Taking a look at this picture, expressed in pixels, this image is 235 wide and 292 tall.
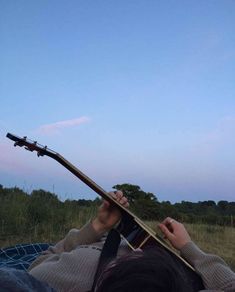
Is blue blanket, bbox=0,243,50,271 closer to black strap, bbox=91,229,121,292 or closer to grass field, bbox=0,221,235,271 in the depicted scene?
grass field, bbox=0,221,235,271

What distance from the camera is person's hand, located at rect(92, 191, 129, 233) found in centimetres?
271

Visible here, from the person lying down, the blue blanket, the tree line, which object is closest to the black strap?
the person lying down

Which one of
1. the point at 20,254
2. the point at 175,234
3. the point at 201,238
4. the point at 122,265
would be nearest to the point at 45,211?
the point at 201,238

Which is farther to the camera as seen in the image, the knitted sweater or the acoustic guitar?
the acoustic guitar

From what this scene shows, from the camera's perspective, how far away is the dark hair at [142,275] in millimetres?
1146

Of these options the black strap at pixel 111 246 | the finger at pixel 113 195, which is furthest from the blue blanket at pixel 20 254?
the black strap at pixel 111 246

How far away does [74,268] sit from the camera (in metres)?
2.16

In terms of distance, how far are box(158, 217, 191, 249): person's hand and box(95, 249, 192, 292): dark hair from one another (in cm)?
126

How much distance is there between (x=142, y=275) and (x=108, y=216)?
1581 millimetres

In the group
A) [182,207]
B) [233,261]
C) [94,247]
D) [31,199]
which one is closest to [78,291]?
[94,247]

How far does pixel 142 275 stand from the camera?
1151 millimetres

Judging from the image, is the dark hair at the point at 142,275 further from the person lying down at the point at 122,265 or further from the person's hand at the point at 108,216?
the person's hand at the point at 108,216

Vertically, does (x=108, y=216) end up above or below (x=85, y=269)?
above

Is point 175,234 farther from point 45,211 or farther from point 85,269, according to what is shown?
point 45,211
